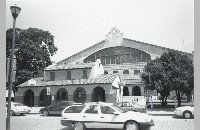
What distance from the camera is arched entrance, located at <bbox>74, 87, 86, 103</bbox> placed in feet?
108

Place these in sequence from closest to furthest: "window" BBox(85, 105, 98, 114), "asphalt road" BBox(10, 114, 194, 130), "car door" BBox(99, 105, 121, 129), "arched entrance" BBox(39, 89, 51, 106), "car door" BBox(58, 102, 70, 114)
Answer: "car door" BBox(99, 105, 121, 129) < "window" BBox(85, 105, 98, 114) < "asphalt road" BBox(10, 114, 194, 130) < "car door" BBox(58, 102, 70, 114) < "arched entrance" BBox(39, 89, 51, 106)

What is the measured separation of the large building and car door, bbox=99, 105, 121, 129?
13.9m

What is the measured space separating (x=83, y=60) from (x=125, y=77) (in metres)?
9.74

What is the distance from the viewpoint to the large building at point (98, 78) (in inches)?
1236

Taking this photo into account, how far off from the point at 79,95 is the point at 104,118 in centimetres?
2130

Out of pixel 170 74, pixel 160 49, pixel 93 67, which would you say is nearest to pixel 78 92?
pixel 93 67

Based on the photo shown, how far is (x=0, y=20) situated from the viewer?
10.7 metres

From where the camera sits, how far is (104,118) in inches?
486

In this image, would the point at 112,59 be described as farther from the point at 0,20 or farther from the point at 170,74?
the point at 0,20

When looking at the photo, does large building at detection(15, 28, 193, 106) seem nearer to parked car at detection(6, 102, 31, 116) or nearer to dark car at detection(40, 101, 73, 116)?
parked car at detection(6, 102, 31, 116)

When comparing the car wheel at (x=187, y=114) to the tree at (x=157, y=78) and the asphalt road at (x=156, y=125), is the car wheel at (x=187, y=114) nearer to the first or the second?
the asphalt road at (x=156, y=125)

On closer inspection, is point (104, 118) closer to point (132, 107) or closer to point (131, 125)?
point (131, 125)

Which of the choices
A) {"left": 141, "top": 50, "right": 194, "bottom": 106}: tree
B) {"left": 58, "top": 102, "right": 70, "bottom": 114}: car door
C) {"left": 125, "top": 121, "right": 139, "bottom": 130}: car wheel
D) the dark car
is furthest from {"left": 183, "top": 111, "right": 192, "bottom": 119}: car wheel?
{"left": 58, "top": 102, "right": 70, "bottom": 114}: car door

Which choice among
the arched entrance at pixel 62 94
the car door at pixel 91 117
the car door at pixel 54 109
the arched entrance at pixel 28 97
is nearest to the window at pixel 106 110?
the car door at pixel 91 117
